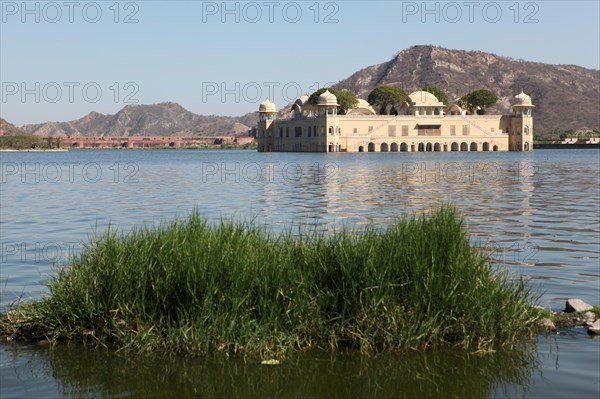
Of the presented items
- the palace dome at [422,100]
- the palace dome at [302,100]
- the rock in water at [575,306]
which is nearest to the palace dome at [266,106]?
the palace dome at [302,100]

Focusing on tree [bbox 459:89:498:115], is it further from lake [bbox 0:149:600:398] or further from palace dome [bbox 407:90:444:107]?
lake [bbox 0:149:600:398]

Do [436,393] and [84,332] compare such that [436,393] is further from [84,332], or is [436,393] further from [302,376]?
[84,332]

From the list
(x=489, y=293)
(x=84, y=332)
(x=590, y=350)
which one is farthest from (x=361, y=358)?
(x=84, y=332)

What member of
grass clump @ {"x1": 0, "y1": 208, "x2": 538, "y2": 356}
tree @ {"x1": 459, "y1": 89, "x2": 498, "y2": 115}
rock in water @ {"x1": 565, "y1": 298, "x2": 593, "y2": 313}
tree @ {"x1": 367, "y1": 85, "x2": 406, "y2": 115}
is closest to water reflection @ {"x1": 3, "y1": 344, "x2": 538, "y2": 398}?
grass clump @ {"x1": 0, "y1": 208, "x2": 538, "y2": 356}

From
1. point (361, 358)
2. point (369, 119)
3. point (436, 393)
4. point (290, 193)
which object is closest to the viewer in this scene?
point (436, 393)

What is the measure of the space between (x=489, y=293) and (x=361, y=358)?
1.56 meters

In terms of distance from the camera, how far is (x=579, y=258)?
14562 millimetres

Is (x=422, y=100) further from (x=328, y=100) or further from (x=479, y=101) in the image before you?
(x=479, y=101)

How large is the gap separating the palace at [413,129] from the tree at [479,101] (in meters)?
7.15

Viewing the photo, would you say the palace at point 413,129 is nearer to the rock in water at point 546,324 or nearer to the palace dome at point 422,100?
the palace dome at point 422,100

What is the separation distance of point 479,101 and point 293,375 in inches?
5213

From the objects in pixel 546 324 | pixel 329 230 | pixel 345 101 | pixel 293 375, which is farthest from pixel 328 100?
pixel 293 375

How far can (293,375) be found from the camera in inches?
297

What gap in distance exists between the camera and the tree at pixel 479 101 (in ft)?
440
